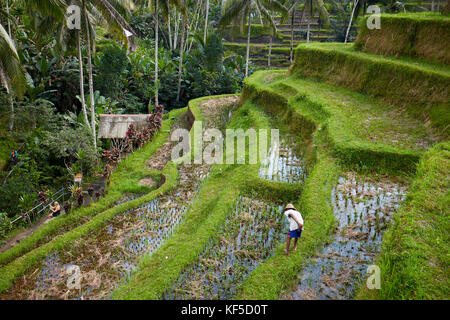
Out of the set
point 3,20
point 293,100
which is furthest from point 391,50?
point 3,20

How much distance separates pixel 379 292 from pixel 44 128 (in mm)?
10263

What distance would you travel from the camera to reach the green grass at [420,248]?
3324 millimetres

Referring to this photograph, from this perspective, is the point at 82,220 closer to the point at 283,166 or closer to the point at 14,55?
the point at 14,55

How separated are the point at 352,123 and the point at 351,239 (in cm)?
402

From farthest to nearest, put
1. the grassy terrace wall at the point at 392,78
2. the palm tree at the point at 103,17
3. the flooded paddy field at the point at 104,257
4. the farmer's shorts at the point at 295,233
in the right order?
the palm tree at the point at 103,17 < the grassy terrace wall at the point at 392,78 < the flooded paddy field at the point at 104,257 < the farmer's shorts at the point at 295,233

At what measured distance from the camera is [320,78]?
1198 centimetres

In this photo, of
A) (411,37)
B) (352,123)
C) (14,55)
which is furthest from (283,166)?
(14,55)

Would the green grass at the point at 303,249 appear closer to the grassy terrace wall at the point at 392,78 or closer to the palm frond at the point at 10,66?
the grassy terrace wall at the point at 392,78

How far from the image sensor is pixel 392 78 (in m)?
8.98

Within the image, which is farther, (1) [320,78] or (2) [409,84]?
(1) [320,78]

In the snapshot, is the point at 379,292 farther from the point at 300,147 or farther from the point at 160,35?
the point at 160,35

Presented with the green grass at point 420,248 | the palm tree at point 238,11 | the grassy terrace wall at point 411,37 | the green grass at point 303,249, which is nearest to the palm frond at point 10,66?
the green grass at point 303,249

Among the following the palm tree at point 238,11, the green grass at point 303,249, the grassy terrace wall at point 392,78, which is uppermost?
the palm tree at point 238,11

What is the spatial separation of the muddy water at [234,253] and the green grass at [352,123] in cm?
212
